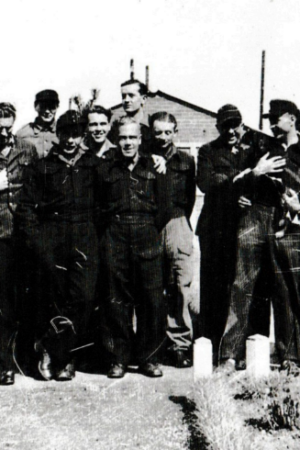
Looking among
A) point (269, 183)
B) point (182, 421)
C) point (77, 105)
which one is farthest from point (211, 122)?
point (182, 421)

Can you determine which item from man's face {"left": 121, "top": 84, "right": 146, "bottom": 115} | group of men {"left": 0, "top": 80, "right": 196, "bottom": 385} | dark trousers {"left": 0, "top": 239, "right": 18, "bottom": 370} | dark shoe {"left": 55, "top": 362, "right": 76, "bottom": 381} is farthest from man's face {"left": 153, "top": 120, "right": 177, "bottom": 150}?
dark shoe {"left": 55, "top": 362, "right": 76, "bottom": 381}

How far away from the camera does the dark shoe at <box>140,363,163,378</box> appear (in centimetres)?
641

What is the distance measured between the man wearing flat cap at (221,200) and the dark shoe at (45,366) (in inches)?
63.8

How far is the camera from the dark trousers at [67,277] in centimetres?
632

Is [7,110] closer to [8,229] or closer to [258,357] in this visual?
[8,229]

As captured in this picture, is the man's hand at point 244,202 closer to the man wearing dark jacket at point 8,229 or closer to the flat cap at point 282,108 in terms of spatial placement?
the flat cap at point 282,108

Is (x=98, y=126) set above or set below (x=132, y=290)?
above

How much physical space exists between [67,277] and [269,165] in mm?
1981

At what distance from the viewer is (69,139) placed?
628cm

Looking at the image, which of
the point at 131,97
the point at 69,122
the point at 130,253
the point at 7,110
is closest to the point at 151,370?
the point at 130,253

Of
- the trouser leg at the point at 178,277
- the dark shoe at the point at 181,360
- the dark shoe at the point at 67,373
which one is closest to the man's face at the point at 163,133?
the trouser leg at the point at 178,277

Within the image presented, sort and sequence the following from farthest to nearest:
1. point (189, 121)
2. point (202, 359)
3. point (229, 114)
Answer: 1. point (189, 121)
2. point (229, 114)
3. point (202, 359)

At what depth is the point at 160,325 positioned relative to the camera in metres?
6.47

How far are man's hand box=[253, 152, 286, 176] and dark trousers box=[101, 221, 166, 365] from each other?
103cm
